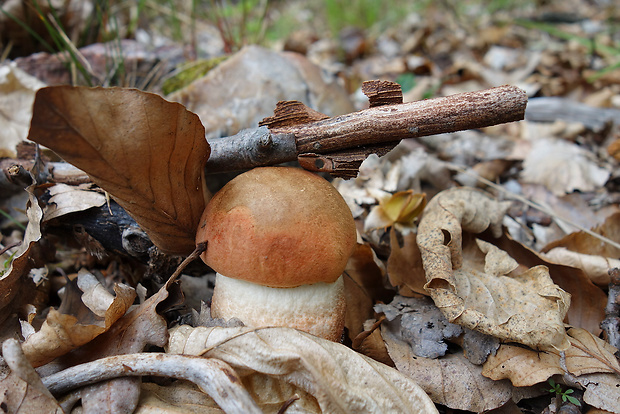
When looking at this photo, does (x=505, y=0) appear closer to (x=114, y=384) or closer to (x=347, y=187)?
(x=347, y=187)

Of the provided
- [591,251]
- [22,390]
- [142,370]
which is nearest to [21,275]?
[22,390]

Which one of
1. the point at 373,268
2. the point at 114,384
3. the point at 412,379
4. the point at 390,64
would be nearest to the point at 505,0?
the point at 390,64

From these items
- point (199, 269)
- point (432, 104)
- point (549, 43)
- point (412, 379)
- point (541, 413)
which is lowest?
point (549, 43)

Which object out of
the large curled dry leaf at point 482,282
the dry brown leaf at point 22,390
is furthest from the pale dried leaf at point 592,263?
the dry brown leaf at point 22,390

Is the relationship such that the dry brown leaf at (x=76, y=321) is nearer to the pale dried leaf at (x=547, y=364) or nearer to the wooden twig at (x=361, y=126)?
the wooden twig at (x=361, y=126)

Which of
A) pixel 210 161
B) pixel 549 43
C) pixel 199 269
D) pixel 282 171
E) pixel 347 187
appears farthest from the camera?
pixel 549 43

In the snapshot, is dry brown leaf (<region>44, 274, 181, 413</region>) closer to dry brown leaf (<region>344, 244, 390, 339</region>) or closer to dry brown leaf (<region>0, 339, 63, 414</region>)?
dry brown leaf (<region>0, 339, 63, 414</region>)

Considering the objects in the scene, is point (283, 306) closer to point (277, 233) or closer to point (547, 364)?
point (277, 233)
